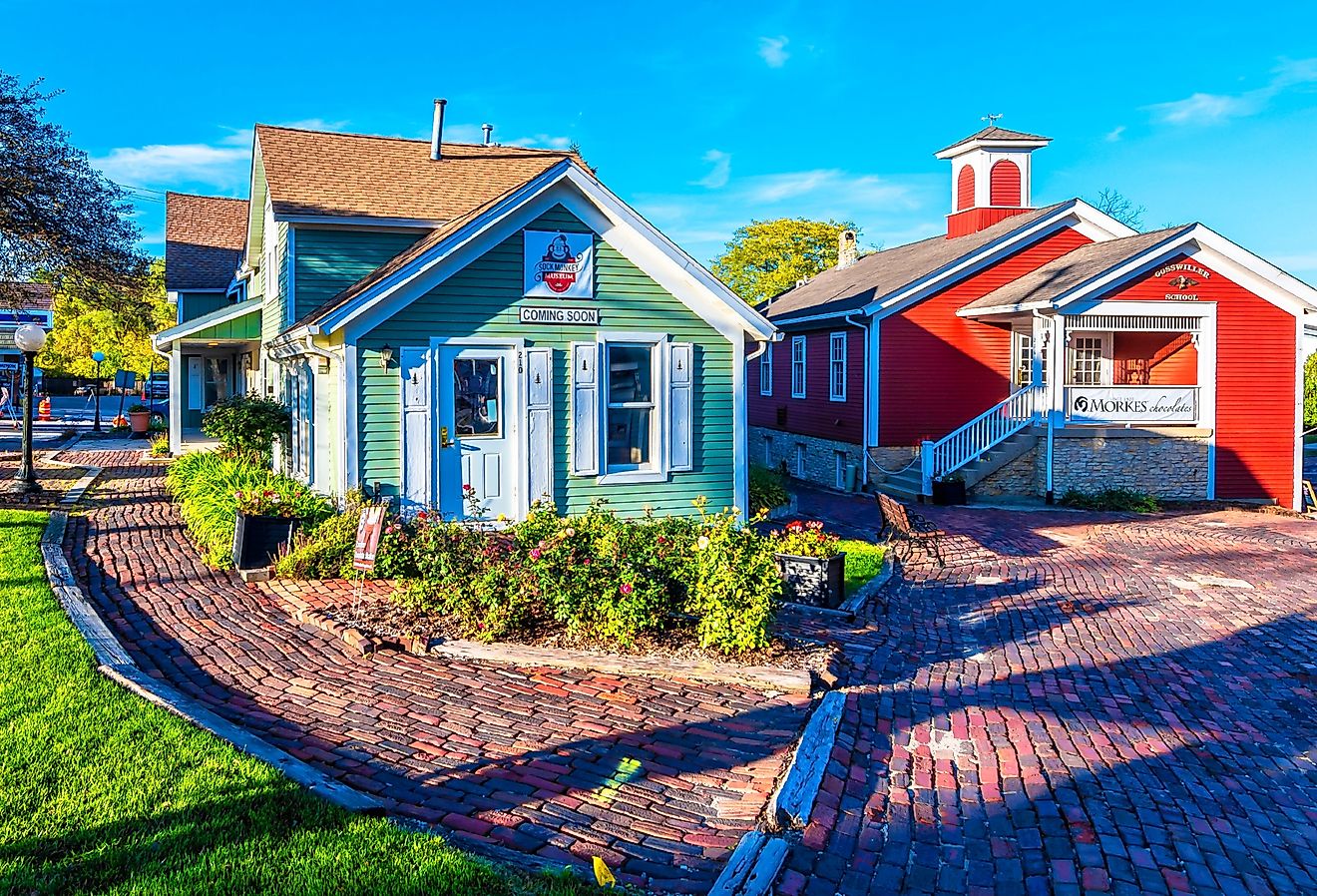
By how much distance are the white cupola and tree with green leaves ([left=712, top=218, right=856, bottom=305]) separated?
103 ft

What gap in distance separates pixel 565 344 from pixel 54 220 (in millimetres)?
15657

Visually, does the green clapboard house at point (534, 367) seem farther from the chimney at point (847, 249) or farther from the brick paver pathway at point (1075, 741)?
the chimney at point (847, 249)

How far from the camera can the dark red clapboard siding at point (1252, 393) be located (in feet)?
69.7

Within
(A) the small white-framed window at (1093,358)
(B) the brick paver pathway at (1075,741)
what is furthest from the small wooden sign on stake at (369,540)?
(A) the small white-framed window at (1093,358)

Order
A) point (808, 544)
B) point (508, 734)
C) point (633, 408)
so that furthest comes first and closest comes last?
point (633, 408) < point (808, 544) < point (508, 734)

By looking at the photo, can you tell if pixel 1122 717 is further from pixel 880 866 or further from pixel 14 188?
pixel 14 188

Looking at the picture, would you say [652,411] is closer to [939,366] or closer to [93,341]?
[939,366]

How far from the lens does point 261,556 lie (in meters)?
11.0

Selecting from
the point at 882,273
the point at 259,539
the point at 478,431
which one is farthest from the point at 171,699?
the point at 882,273

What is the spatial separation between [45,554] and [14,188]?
1362 centimetres

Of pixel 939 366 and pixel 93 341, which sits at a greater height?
pixel 93 341

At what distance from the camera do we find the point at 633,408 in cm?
1374

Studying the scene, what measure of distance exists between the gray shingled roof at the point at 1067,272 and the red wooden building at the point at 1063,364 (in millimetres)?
65

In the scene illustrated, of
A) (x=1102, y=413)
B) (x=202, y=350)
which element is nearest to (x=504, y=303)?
(x=1102, y=413)
